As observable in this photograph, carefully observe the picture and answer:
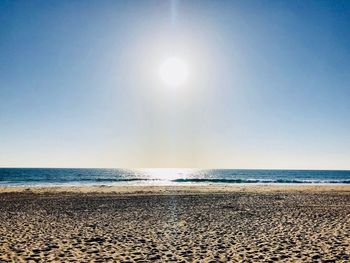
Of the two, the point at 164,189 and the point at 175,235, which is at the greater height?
the point at 175,235

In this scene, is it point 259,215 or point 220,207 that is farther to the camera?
point 220,207

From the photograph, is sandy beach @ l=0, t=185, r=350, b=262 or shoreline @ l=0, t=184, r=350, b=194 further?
shoreline @ l=0, t=184, r=350, b=194

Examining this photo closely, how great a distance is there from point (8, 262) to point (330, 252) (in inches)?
404

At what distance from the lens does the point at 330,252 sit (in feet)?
35.6

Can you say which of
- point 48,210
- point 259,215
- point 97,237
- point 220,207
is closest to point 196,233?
point 97,237

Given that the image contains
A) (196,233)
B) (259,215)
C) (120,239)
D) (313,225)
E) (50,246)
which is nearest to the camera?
(50,246)

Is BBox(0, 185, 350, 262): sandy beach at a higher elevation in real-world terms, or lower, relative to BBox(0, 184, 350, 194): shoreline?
higher

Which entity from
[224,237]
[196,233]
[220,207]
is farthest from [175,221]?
[220,207]

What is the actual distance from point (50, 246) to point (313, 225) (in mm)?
12237

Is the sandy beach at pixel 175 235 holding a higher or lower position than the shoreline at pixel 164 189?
higher

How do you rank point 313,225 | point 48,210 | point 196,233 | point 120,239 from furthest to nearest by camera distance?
point 48,210 → point 313,225 → point 196,233 → point 120,239

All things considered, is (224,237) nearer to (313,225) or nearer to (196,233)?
(196,233)

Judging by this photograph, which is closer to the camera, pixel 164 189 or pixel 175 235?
pixel 175 235

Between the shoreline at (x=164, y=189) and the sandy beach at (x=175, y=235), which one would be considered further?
the shoreline at (x=164, y=189)
